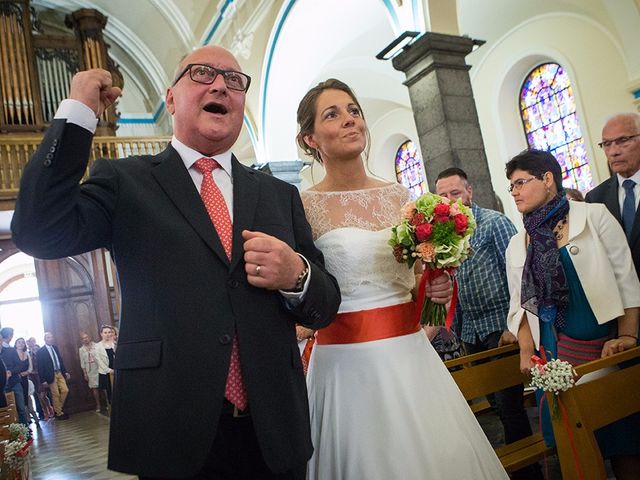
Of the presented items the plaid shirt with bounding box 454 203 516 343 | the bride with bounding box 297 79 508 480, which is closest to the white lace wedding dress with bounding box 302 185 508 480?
the bride with bounding box 297 79 508 480

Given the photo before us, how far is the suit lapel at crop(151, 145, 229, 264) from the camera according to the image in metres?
1.29

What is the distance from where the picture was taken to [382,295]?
82.7 inches

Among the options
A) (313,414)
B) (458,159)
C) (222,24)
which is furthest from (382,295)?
(222,24)

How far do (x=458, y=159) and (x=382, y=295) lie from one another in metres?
3.49

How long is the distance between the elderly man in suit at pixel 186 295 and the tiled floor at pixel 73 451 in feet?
13.2

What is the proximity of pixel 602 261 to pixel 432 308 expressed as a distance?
3.05ft

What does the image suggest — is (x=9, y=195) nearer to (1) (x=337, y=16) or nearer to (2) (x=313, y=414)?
(1) (x=337, y=16)

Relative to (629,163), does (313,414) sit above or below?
below

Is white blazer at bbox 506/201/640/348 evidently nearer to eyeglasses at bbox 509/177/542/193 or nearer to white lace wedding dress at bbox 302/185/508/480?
eyeglasses at bbox 509/177/542/193

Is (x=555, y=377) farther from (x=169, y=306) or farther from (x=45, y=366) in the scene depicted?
(x=45, y=366)

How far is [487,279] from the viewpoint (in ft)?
11.1

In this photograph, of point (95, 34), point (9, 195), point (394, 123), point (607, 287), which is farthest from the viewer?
point (394, 123)

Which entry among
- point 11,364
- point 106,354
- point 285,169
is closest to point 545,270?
point 285,169

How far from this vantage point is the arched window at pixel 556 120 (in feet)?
31.3
